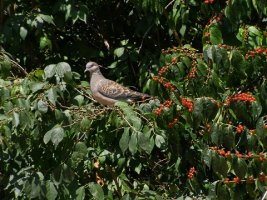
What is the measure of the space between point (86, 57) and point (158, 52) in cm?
71

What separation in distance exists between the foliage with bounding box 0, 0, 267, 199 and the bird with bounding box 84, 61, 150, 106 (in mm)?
123

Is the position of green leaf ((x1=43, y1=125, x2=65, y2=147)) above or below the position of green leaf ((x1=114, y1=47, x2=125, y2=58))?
above

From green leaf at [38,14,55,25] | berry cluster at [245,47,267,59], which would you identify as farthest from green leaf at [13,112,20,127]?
green leaf at [38,14,55,25]

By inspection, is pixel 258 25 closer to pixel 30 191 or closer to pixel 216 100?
pixel 216 100

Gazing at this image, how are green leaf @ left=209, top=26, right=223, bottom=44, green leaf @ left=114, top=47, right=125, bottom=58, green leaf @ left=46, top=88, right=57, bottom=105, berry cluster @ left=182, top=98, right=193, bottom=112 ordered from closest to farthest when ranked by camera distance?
green leaf @ left=46, top=88, right=57, bottom=105 < berry cluster @ left=182, top=98, right=193, bottom=112 < green leaf @ left=209, top=26, right=223, bottom=44 < green leaf @ left=114, top=47, right=125, bottom=58

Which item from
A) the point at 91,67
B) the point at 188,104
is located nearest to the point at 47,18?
the point at 91,67

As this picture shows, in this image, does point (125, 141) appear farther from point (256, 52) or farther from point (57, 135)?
point (256, 52)

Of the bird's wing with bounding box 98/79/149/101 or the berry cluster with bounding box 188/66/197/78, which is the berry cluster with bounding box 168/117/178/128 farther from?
the bird's wing with bounding box 98/79/149/101

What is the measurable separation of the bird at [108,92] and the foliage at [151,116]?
0.12 metres

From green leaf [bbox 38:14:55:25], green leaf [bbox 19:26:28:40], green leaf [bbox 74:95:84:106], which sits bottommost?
green leaf [bbox 74:95:84:106]

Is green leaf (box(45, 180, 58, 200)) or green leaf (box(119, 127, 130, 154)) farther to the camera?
green leaf (box(45, 180, 58, 200))

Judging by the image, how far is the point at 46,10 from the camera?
682cm

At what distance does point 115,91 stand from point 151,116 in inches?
55.2

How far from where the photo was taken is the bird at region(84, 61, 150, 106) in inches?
250
